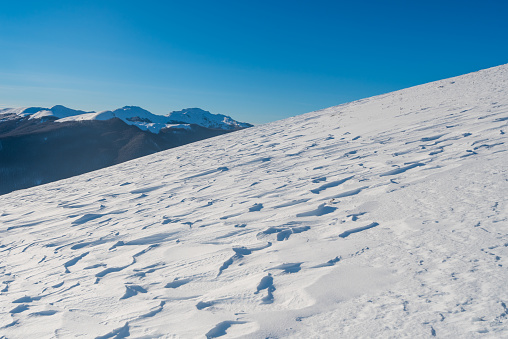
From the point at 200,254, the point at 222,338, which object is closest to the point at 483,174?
the point at 200,254

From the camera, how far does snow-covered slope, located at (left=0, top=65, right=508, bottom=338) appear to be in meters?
2.07

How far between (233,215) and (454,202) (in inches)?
88.3

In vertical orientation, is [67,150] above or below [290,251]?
above

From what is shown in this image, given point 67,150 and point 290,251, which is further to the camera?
point 67,150

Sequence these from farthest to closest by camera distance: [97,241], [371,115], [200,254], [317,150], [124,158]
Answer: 1. [124,158]
2. [371,115]
3. [317,150]
4. [97,241]
5. [200,254]

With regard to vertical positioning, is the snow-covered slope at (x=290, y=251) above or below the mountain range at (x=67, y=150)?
below

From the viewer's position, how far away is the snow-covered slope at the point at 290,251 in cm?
207

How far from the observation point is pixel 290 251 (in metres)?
2.98

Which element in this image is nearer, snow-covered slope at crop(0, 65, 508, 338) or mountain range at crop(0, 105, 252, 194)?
snow-covered slope at crop(0, 65, 508, 338)

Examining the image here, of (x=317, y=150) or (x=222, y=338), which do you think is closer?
(x=222, y=338)

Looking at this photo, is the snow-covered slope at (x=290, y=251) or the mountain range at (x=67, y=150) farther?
the mountain range at (x=67, y=150)

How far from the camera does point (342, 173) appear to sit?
201 inches

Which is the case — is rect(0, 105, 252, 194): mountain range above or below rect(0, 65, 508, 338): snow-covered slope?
above

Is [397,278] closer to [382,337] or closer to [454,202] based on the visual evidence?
[382,337]
